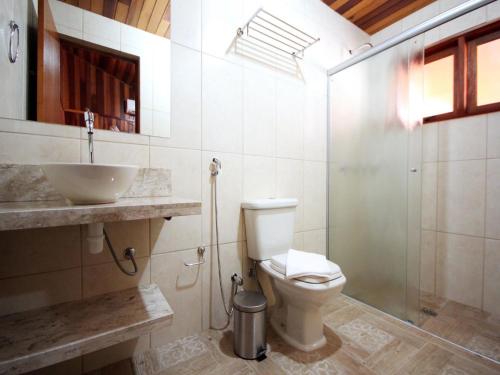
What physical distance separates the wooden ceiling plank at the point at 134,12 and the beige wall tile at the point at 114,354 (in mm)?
1612

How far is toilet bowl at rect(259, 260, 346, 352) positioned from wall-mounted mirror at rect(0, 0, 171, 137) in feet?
3.41

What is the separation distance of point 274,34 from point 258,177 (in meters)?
1.04

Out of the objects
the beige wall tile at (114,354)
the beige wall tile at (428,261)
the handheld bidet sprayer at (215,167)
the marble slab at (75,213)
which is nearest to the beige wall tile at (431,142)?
the beige wall tile at (428,261)

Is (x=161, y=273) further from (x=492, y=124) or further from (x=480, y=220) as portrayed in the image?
(x=492, y=124)

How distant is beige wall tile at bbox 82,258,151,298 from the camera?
1.08 meters

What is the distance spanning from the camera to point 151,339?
1.24 meters

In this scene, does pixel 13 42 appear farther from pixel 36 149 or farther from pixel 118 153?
pixel 118 153

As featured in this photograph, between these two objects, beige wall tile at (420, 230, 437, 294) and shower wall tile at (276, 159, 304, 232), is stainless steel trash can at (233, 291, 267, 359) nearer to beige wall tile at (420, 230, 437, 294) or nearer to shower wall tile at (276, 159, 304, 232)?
shower wall tile at (276, 159, 304, 232)

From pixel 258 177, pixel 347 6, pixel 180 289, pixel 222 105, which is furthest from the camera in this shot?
pixel 347 6

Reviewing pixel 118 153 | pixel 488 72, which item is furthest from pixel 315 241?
pixel 488 72

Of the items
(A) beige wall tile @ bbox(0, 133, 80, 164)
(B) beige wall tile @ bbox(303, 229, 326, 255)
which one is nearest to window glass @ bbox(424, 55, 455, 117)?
(B) beige wall tile @ bbox(303, 229, 326, 255)

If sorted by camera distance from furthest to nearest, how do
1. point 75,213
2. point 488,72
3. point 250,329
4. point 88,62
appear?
1. point 488,72
2. point 250,329
3. point 88,62
4. point 75,213

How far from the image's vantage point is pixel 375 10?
207 centimetres

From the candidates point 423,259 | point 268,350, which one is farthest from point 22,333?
point 423,259
